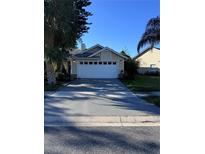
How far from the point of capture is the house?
931 inches

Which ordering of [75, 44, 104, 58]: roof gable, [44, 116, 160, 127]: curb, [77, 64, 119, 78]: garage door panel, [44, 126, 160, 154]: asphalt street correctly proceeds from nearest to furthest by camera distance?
[44, 126, 160, 154]: asphalt street → [44, 116, 160, 127]: curb → [77, 64, 119, 78]: garage door panel → [75, 44, 104, 58]: roof gable

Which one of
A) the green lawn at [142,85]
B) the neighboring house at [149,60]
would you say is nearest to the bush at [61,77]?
the green lawn at [142,85]

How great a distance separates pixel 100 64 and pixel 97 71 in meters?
0.89

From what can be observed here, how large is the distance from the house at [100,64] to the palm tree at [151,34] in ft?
27.8

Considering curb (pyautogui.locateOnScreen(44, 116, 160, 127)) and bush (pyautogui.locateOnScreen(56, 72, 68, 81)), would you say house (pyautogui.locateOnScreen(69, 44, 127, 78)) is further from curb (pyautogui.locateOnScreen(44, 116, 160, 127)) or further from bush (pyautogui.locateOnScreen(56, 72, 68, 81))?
curb (pyautogui.locateOnScreen(44, 116, 160, 127))

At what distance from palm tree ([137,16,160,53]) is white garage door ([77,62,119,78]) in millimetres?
8548

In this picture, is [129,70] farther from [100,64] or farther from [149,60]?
[149,60]

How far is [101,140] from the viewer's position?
14.4 feet

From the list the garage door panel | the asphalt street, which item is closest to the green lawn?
the garage door panel
